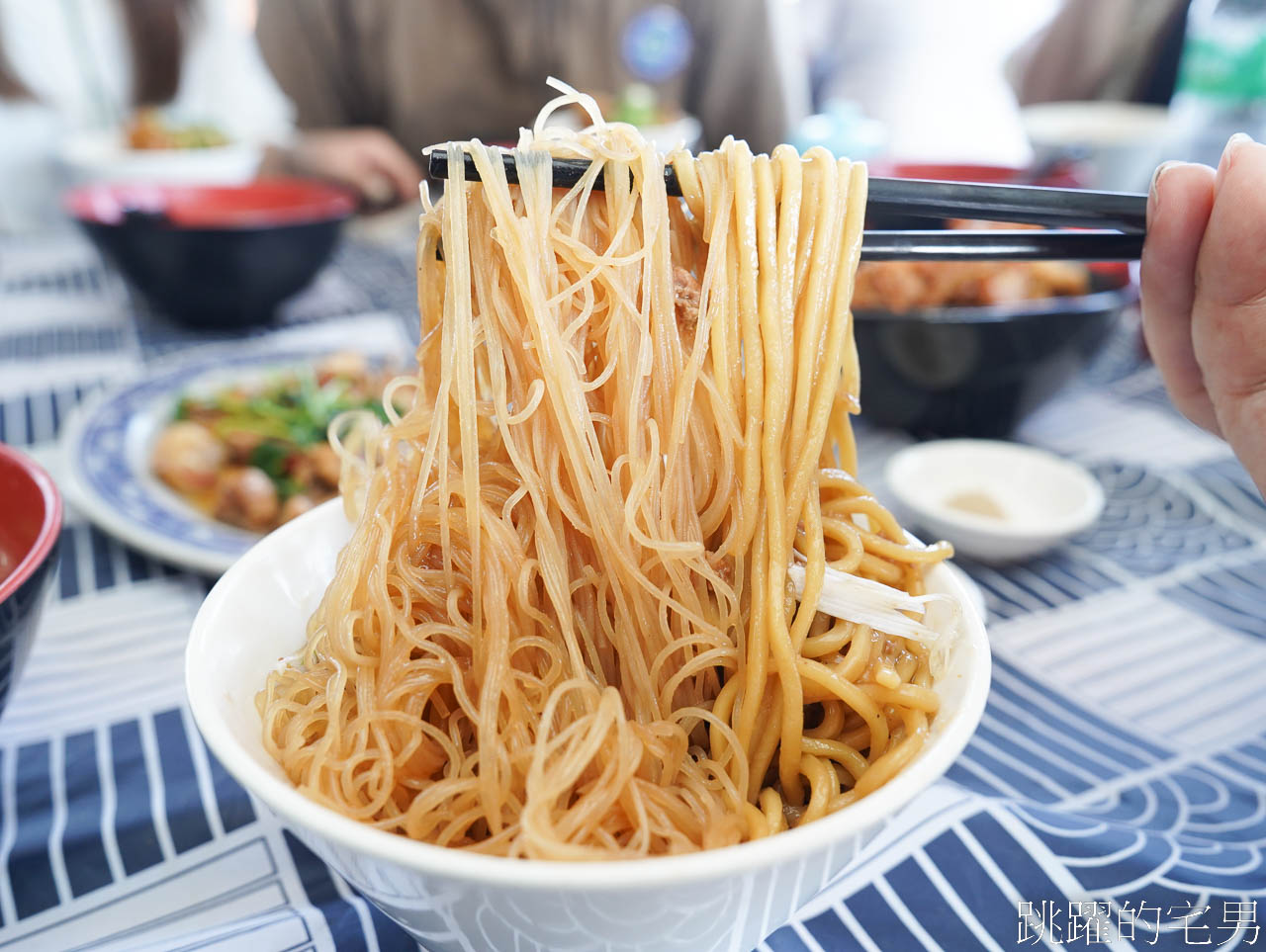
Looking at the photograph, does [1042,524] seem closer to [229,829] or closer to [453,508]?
[453,508]

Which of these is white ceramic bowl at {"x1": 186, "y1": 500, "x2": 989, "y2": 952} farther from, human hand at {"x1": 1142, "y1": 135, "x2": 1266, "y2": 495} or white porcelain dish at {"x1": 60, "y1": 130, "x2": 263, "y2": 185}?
white porcelain dish at {"x1": 60, "y1": 130, "x2": 263, "y2": 185}

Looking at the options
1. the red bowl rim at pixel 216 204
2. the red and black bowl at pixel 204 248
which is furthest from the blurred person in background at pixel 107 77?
the red and black bowl at pixel 204 248

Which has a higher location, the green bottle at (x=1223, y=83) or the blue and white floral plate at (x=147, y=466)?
the green bottle at (x=1223, y=83)

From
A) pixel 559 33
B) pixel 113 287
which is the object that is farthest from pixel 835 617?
pixel 559 33

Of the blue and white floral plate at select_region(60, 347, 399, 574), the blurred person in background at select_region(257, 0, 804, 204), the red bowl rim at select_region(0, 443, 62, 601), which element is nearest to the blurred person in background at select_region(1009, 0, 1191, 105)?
the blurred person in background at select_region(257, 0, 804, 204)

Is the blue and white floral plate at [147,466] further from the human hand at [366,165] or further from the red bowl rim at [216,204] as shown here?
the human hand at [366,165]
